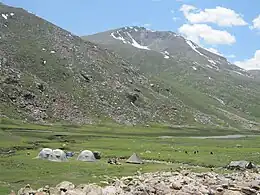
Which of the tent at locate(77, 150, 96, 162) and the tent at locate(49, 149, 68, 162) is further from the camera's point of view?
the tent at locate(77, 150, 96, 162)

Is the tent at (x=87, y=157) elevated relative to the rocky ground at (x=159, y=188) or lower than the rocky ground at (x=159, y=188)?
lower

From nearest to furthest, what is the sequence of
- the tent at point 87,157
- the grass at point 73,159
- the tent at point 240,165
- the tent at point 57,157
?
the grass at point 73,159 < the tent at point 240,165 < the tent at point 57,157 < the tent at point 87,157

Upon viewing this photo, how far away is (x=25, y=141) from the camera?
12075 centimetres

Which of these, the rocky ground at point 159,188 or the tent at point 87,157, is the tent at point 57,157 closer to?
the tent at point 87,157

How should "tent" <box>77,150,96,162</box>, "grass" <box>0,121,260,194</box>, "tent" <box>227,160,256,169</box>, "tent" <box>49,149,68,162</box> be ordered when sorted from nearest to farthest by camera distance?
"grass" <box>0,121,260,194</box> → "tent" <box>227,160,256,169</box> → "tent" <box>49,149,68,162</box> → "tent" <box>77,150,96,162</box>

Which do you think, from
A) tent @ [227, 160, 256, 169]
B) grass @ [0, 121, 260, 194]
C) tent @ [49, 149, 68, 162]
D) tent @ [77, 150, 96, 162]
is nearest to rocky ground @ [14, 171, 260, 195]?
grass @ [0, 121, 260, 194]

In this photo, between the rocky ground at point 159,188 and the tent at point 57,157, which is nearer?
the rocky ground at point 159,188

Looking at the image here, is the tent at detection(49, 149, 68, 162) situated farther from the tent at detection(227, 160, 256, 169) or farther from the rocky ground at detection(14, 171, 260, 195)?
the rocky ground at detection(14, 171, 260, 195)

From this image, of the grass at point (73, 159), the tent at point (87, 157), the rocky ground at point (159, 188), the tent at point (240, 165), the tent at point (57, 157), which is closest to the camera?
the rocky ground at point (159, 188)

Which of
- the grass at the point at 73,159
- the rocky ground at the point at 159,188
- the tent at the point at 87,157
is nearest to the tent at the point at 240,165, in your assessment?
the grass at the point at 73,159

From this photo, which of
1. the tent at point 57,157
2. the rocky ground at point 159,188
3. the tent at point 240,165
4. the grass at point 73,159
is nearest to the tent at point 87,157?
the grass at point 73,159

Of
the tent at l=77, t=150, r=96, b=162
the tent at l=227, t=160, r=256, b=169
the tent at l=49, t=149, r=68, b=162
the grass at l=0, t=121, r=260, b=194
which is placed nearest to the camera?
the grass at l=0, t=121, r=260, b=194

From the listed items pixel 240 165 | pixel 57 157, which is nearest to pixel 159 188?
pixel 240 165

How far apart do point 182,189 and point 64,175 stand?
80.8ft
